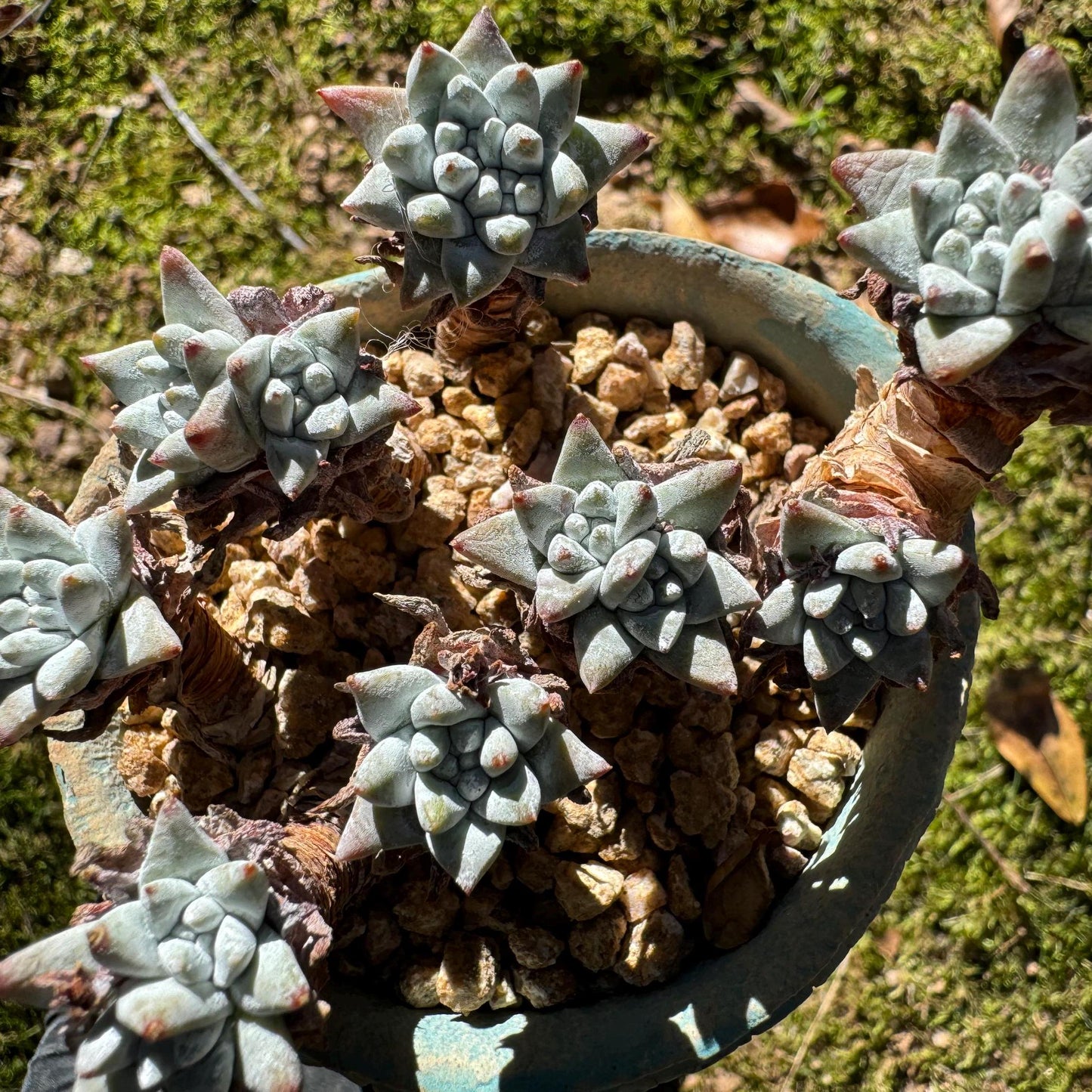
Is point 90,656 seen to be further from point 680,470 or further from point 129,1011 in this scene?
point 680,470

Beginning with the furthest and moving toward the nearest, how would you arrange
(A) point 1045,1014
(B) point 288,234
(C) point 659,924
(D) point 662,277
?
(B) point 288,234
(A) point 1045,1014
(D) point 662,277
(C) point 659,924

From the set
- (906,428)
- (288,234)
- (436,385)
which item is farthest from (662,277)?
(288,234)

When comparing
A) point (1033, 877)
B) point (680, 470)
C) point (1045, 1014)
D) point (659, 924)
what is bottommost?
point (1045, 1014)

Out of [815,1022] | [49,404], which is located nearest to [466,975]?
[815,1022]

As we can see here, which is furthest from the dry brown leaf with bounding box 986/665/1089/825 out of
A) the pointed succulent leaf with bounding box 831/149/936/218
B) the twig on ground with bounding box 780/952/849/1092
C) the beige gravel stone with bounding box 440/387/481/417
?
the pointed succulent leaf with bounding box 831/149/936/218

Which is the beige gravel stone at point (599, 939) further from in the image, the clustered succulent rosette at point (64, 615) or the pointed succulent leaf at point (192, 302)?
the pointed succulent leaf at point (192, 302)

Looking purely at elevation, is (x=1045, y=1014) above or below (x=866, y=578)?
below

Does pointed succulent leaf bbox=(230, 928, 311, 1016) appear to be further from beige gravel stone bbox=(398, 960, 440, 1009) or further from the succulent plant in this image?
the succulent plant
